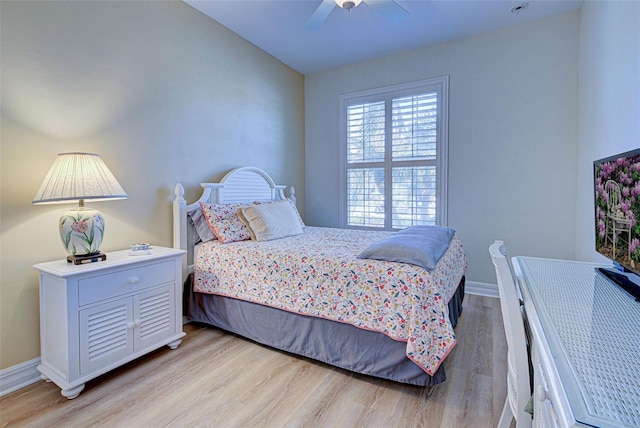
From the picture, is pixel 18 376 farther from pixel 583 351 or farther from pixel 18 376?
pixel 583 351

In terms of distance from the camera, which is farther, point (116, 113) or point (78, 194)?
point (116, 113)

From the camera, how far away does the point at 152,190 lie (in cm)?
251

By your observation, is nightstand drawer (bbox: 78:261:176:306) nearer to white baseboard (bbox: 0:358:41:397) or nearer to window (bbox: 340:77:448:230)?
white baseboard (bbox: 0:358:41:397)

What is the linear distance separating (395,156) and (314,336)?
2479mm

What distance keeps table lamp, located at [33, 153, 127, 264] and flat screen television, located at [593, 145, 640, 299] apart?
260 cm

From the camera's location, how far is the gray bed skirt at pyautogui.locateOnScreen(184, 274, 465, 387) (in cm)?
176

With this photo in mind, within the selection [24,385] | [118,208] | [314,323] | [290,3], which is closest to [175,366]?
[24,385]

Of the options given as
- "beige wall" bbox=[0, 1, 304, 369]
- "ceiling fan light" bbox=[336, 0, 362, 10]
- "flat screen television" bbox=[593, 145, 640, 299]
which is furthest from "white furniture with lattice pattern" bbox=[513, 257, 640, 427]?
"beige wall" bbox=[0, 1, 304, 369]

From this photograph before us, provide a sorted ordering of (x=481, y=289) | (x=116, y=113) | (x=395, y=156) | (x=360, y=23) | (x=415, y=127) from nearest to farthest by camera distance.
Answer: (x=116, y=113)
(x=360, y=23)
(x=481, y=289)
(x=415, y=127)
(x=395, y=156)

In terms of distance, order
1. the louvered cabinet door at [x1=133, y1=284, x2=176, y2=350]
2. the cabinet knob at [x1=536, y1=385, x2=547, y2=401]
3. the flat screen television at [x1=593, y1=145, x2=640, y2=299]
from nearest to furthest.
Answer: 1. the cabinet knob at [x1=536, y1=385, x2=547, y2=401]
2. the flat screen television at [x1=593, y1=145, x2=640, y2=299]
3. the louvered cabinet door at [x1=133, y1=284, x2=176, y2=350]

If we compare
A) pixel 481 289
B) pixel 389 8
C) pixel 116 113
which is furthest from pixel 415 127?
pixel 116 113

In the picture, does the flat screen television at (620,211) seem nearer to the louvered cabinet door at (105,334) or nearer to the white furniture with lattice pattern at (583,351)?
the white furniture with lattice pattern at (583,351)

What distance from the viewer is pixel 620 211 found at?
1316 mm

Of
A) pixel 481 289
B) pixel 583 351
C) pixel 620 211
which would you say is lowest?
Result: pixel 481 289
